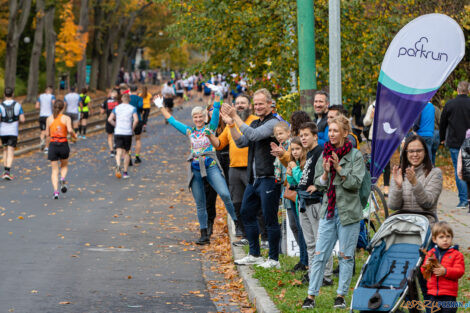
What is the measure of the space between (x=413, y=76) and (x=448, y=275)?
227 centimetres

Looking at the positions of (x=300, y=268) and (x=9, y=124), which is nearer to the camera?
(x=300, y=268)

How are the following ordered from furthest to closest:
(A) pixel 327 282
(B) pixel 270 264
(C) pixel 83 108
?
(C) pixel 83 108 < (B) pixel 270 264 < (A) pixel 327 282

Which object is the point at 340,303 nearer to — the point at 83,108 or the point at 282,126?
the point at 282,126

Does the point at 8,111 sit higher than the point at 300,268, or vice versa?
the point at 8,111

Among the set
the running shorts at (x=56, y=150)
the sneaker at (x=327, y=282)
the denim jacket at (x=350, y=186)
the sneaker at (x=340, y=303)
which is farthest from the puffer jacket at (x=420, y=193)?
the running shorts at (x=56, y=150)

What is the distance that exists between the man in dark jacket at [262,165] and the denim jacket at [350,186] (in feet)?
6.13

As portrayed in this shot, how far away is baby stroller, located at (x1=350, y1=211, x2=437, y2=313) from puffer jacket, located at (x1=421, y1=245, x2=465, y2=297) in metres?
0.14

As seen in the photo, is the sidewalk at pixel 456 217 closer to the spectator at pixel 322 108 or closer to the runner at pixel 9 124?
the spectator at pixel 322 108

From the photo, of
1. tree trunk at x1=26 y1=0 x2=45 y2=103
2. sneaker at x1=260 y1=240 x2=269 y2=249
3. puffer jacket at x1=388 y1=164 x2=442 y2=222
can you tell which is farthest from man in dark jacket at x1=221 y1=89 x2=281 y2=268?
tree trunk at x1=26 y1=0 x2=45 y2=103

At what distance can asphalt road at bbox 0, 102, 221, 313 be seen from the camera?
858 centimetres

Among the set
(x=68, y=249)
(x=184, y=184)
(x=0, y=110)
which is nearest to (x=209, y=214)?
(x=68, y=249)

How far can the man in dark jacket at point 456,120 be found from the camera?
531 inches

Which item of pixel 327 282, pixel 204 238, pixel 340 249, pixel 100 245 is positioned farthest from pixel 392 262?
pixel 100 245

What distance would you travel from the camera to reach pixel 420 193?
22.5 feet
